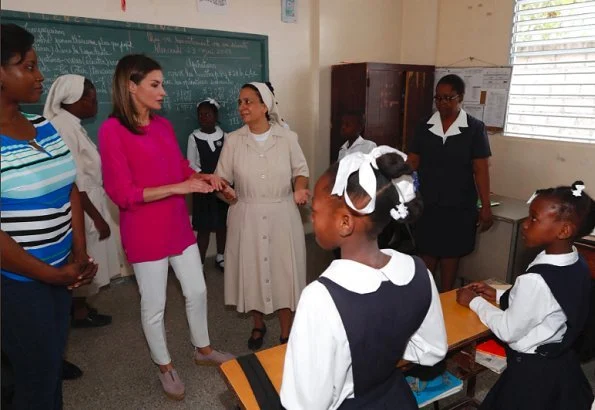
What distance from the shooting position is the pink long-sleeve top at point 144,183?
1.84 m

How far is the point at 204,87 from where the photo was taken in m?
3.77

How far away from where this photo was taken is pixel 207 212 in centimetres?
365

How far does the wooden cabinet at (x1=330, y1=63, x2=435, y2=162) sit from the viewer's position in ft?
13.6

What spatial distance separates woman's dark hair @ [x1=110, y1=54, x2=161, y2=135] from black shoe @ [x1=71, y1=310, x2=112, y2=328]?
5.58 feet

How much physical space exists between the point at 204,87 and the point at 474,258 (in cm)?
272

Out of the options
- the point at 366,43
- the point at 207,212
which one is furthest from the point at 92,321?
the point at 366,43

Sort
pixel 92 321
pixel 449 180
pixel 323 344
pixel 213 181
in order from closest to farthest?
pixel 323 344
pixel 213 181
pixel 449 180
pixel 92 321

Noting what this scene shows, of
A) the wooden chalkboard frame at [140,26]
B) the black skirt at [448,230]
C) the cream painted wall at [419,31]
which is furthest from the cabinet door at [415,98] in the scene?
the black skirt at [448,230]

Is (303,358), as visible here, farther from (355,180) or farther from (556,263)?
(556,263)

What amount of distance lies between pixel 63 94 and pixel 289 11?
7.76 feet

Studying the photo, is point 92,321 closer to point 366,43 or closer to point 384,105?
point 384,105

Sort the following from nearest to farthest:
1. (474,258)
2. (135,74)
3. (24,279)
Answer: (24,279) < (135,74) < (474,258)

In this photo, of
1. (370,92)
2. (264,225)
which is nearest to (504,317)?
(264,225)

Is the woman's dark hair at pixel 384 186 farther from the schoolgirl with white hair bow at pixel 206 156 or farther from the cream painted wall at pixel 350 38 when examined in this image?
the cream painted wall at pixel 350 38
